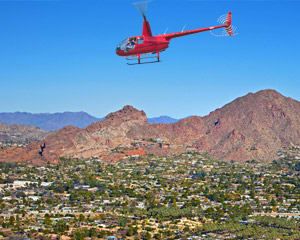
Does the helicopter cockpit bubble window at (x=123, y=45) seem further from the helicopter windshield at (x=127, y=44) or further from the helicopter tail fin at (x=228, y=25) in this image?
the helicopter tail fin at (x=228, y=25)

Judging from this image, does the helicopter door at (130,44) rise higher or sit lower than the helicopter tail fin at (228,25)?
lower

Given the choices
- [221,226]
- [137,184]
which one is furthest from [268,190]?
[221,226]

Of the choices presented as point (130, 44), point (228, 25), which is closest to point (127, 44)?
point (130, 44)

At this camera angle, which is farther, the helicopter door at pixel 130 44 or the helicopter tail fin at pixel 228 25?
the helicopter door at pixel 130 44

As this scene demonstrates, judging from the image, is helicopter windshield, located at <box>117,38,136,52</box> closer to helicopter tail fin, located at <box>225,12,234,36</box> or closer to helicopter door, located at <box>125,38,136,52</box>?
helicopter door, located at <box>125,38,136,52</box>

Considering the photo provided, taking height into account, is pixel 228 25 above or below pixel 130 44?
above

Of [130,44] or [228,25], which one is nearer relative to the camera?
[228,25]

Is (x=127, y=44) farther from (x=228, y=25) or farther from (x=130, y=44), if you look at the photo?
(x=228, y=25)

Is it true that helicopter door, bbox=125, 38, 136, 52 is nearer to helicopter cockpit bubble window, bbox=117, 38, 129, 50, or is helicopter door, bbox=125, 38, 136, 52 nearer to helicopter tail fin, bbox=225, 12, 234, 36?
helicopter cockpit bubble window, bbox=117, 38, 129, 50

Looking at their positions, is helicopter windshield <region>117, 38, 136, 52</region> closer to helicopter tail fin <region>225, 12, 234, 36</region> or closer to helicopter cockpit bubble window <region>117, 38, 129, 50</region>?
helicopter cockpit bubble window <region>117, 38, 129, 50</region>

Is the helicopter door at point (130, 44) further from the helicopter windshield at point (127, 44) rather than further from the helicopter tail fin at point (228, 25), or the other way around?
the helicopter tail fin at point (228, 25)

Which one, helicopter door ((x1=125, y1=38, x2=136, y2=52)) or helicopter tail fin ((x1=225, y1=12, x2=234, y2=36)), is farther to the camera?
helicopter door ((x1=125, y1=38, x2=136, y2=52))

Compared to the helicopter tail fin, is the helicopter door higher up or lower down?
lower down
